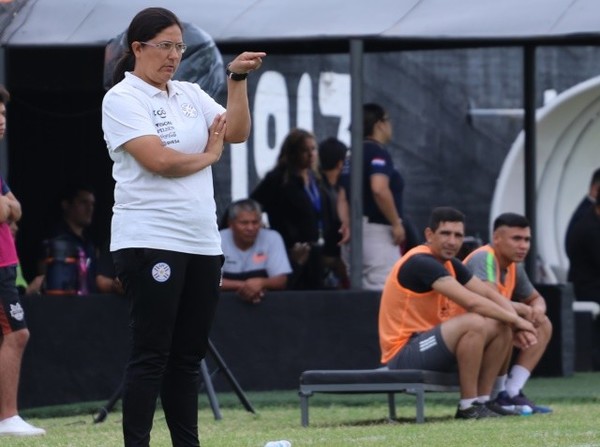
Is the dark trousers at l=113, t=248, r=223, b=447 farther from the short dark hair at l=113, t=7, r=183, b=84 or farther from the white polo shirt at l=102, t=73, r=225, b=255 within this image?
the short dark hair at l=113, t=7, r=183, b=84

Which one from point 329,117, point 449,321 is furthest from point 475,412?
point 329,117

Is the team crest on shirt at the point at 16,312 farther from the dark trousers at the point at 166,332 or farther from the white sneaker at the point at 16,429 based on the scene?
the dark trousers at the point at 166,332

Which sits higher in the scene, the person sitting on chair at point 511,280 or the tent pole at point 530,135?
the tent pole at point 530,135

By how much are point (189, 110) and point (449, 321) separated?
327cm

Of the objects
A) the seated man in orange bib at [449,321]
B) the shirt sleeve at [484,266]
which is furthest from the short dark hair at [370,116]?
the seated man in orange bib at [449,321]

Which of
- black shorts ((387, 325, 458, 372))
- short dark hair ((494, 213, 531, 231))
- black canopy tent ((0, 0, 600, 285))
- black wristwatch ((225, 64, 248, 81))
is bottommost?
black shorts ((387, 325, 458, 372))

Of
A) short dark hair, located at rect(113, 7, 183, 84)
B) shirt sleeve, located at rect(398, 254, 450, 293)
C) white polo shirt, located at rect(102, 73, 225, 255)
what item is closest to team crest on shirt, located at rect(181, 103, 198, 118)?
white polo shirt, located at rect(102, 73, 225, 255)

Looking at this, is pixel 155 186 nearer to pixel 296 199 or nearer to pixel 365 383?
pixel 365 383

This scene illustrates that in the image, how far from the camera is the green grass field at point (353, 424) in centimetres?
759

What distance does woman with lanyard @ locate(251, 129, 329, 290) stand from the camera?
12266 mm

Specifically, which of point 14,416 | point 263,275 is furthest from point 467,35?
point 14,416

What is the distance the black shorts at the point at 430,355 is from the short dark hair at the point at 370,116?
278cm

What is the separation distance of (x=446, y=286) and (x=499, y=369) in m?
0.64

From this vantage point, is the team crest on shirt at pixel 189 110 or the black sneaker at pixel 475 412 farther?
the black sneaker at pixel 475 412
